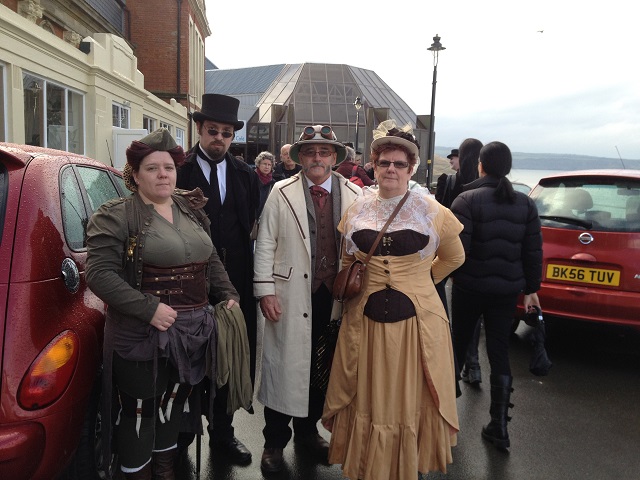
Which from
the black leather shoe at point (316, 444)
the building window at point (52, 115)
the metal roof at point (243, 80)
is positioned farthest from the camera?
the metal roof at point (243, 80)

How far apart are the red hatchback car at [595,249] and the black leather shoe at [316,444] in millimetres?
2810

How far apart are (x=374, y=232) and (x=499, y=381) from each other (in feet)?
5.04

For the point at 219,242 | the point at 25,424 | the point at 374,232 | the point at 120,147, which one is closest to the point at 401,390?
the point at 374,232

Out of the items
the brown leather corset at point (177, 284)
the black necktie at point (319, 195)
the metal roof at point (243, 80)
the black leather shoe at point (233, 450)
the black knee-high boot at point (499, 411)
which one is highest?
the metal roof at point (243, 80)

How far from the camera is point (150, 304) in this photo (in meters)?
2.37

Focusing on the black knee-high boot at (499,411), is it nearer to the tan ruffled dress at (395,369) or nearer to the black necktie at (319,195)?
the tan ruffled dress at (395,369)

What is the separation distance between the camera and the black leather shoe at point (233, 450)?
10.8 ft

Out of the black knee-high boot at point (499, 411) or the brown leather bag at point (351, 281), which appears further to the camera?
the black knee-high boot at point (499, 411)

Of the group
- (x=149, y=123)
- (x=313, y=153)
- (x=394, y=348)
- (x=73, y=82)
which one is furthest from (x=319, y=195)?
(x=149, y=123)

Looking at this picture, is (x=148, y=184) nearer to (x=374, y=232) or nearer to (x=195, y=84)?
(x=374, y=232)

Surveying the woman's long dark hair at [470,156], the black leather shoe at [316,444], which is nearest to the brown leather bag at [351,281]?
the black leather shoe at [316,444]

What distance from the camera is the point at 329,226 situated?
325cm

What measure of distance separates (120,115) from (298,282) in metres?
14.4

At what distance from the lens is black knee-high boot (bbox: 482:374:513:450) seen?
353cm
